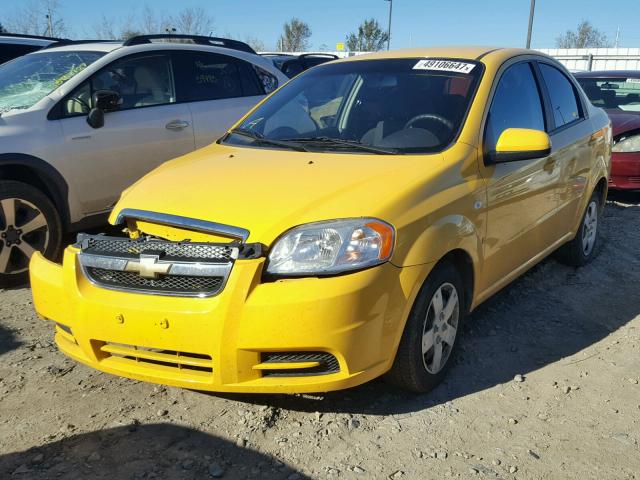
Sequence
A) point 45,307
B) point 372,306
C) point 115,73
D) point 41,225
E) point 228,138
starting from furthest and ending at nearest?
point 115,73, point 41,225, point 228,138, point 45,307, point 372,306

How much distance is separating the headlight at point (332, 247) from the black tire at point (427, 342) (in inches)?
15.0

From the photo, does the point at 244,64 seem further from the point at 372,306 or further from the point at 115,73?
the point at 372,306

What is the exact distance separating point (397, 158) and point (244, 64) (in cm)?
362

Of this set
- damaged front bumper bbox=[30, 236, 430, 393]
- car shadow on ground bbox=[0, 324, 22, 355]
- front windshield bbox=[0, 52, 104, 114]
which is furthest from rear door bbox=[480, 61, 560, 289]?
front windshield bbox=[0, 52, 104, 114]

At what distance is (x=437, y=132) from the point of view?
340 centimetres

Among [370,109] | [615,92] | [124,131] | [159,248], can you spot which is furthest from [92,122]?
[615,92]

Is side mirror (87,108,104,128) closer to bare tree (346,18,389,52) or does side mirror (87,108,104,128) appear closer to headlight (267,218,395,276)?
headlight (267,218,395,276)

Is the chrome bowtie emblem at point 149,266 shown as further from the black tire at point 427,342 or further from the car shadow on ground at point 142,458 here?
the black tire at point 427,342

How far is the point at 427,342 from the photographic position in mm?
3049

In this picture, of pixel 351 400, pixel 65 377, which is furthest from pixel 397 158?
pixel 65 377

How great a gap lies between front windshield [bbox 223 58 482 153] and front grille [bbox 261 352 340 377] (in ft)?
4.02

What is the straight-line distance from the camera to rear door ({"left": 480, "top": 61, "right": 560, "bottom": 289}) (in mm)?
3441

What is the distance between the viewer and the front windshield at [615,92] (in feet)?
27.5

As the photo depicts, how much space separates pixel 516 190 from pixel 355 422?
1.64 m
